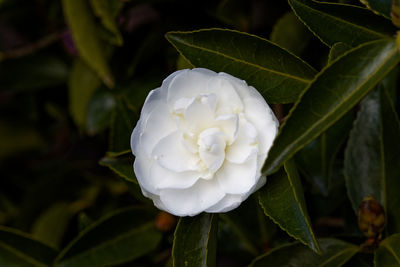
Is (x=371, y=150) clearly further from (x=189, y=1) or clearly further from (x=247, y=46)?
(x=189, y=1)

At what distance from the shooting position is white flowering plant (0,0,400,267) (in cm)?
58

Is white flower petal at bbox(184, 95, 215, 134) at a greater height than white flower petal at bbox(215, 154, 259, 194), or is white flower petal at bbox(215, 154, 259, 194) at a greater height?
white flower petal at bbox(184, 95, 215, 134)

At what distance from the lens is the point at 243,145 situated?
586 millimetres

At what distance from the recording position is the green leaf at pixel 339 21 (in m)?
0.62

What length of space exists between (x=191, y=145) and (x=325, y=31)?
0.68 feet

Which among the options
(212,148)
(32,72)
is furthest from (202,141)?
(32,72)

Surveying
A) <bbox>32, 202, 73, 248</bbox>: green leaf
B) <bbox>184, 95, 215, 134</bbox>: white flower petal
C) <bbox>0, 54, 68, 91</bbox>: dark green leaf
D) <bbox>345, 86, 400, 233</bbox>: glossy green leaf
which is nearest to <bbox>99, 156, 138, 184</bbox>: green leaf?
<bbox>184, 95, 215, 134</bbox>: white flower petal

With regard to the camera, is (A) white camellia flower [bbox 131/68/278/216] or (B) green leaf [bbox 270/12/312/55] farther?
(B) green leaf [bbox 270/12/312/55]

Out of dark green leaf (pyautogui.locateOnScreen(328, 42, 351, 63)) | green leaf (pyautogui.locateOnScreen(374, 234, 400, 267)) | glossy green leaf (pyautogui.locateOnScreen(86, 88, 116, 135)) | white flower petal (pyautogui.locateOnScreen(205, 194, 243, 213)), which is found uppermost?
dark green leaf (pyautogui.locateOnScreen(328, 42, 351, 63))

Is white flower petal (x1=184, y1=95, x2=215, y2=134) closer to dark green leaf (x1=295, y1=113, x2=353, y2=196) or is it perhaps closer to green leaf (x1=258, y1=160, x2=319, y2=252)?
green leaf (x1=258, y1=160, x2=319, y2=252)

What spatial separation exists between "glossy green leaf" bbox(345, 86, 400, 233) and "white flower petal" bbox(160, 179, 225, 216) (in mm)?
291

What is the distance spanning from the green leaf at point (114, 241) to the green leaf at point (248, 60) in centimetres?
38

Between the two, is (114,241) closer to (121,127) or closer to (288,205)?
(121,127)

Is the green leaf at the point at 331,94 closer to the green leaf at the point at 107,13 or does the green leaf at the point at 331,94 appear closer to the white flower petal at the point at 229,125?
the white flower petal at the point at 229,125
